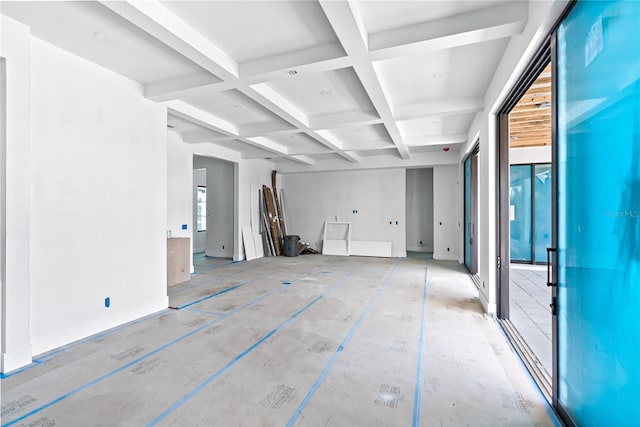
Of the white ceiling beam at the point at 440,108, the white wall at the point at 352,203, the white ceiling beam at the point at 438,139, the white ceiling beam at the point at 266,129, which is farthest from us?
the white wall at the point at 352,203

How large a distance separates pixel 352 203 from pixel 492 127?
19.8 feet

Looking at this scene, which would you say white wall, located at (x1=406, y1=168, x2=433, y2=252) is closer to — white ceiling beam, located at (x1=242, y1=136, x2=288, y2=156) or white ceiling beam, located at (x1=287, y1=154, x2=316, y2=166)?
white ceiling beam, located at (x1=287, y1=154, x2=316, y2=166)

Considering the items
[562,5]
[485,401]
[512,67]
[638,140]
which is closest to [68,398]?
[485,401]

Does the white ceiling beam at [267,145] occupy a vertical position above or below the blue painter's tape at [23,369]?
above

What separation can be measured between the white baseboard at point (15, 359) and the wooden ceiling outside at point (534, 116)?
5446mm

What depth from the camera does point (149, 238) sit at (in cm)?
402

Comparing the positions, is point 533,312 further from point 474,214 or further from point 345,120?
point 345,120

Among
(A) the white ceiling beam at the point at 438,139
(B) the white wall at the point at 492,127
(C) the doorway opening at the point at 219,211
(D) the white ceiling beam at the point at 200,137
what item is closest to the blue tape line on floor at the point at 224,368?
(B) the white wall at the point at 492,127

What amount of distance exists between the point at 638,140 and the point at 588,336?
3.47 ft

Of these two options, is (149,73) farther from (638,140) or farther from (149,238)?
(638,140)

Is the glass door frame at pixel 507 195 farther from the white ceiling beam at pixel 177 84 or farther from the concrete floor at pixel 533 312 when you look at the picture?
the white ceiling beam at pixel 177 84

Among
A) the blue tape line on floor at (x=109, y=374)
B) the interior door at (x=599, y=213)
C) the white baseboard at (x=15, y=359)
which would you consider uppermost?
the interior door at (x=599, y=213)

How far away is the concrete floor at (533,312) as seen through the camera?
300 centimetres

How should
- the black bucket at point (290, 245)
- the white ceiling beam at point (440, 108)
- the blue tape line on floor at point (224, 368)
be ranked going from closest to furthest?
the blue tape line on floor at point (224, 368) < the white ceiling beam at point (440, 108) < the black bucket at point (290, 245)
